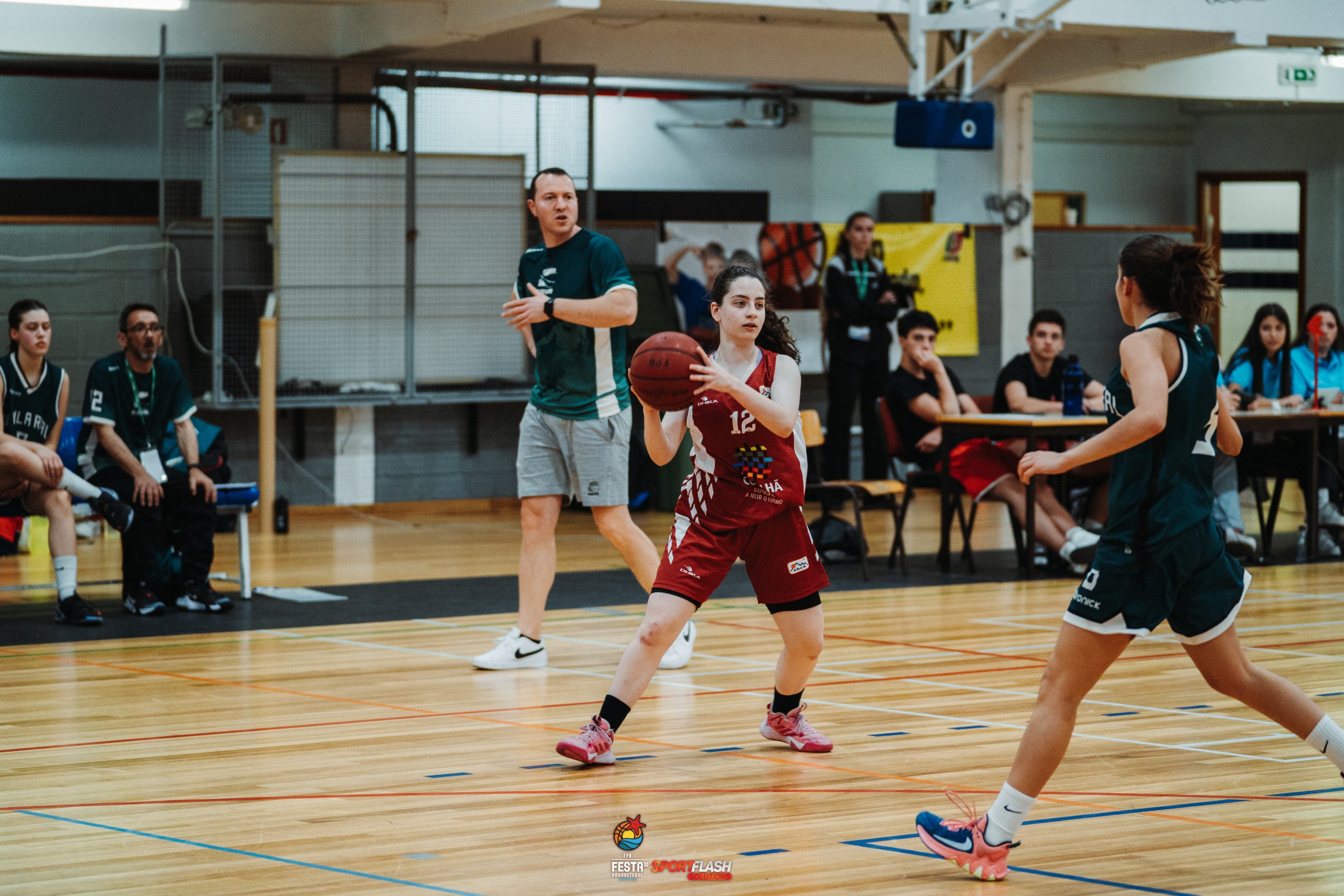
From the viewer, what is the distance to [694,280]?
1223cm

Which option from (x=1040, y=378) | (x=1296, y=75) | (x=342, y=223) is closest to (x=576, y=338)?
(x=1040, y=378)

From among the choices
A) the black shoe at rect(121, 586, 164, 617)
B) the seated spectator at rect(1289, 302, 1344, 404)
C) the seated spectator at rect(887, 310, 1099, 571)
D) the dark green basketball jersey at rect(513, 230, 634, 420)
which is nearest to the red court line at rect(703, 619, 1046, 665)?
the dark green basketball jersey at rect(513, 230, 634, 420)

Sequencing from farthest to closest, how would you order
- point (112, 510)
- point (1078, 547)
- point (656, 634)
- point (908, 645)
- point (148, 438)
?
1. point (1078, 547)
2. point (148, 438)
3. point (112, 510)
4. point (908, 645)
5. point (656, 634)

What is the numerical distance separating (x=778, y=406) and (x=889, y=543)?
5942mm

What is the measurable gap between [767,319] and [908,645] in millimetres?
2306

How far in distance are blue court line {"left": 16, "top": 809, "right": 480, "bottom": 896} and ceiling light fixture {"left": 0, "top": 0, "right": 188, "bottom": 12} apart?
25.2 ft

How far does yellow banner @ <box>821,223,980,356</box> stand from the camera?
1274 cm

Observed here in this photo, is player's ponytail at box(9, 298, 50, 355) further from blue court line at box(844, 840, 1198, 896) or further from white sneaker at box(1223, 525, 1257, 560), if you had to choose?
white sneaker at box(1223, 525, 1257, 560)

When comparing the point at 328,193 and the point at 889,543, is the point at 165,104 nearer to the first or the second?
the point at 328,193

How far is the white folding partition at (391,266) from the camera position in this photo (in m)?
10.8

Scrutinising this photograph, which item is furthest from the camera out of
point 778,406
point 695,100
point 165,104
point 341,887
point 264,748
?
point 695,100

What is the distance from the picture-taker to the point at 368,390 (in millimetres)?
11016

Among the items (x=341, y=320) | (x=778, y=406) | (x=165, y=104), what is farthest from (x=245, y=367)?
(x=778, y=406)

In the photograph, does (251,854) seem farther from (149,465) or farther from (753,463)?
(149,465)
